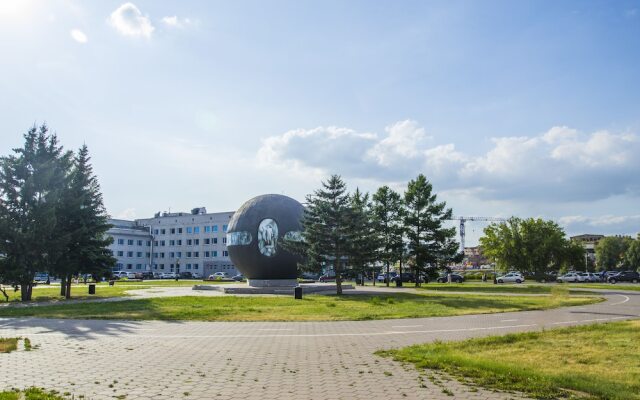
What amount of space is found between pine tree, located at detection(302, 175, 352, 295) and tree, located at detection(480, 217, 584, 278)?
4260cm

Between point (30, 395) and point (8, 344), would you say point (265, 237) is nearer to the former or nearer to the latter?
point (8, 344)

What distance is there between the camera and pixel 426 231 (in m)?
51.2

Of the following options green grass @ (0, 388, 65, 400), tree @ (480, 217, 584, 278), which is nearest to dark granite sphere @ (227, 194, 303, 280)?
green grass @ (0, 388, 65, 400)

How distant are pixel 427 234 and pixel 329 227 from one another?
20.2 meters

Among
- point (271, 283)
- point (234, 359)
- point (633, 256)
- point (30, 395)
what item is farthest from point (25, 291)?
point (633, 256)

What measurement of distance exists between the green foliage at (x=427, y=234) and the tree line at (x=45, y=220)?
2856 cm

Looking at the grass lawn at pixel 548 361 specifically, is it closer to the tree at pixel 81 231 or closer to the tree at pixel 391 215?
the tree at pixel 81 231


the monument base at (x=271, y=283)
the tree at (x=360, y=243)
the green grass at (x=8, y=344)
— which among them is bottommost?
the monument base at (x=271, y=283)

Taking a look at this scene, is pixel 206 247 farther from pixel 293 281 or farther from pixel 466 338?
pixel 466 338

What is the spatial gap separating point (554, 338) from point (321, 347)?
6.32 meters

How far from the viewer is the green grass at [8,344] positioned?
36.8ft

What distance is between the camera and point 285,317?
18.7 m

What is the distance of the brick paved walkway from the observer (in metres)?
7.73

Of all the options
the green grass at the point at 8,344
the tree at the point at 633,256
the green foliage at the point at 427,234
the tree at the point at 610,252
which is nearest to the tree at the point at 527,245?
the green foliage at the point at 427,234
